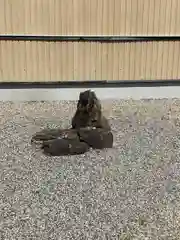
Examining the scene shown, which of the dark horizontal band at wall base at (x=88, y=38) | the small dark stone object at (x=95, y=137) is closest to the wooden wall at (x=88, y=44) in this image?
the dark horizontal band at wall base at (x=88, y=38)

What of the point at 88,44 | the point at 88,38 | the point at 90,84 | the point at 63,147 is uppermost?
the point at 88,38

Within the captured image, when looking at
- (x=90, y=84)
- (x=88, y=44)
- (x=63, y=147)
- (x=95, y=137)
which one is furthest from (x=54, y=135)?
(x=88, y=44)

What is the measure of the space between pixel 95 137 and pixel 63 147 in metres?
0.57

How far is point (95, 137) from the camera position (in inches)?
264

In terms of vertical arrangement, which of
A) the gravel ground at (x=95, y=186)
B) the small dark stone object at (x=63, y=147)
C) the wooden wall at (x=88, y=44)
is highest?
the wooden wall at (x=88, y=44)

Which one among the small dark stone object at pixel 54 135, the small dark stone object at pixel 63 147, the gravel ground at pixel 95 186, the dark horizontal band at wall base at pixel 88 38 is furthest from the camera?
the dark horizontal band at wall base at pixel 88 38

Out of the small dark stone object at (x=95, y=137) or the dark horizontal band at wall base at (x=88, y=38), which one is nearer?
the small dark stone object at (x=95, y=137)

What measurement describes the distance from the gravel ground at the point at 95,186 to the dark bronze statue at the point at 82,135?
14 centimetres

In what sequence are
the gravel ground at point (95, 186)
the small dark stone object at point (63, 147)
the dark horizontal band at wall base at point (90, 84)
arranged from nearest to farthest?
the gravel ground at point (95, 186) < the small dark stone object at point (63, 147) < the dark horizontal band at wall base at point (90, 84)

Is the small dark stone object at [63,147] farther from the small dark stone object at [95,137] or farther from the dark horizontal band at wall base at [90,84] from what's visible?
the dark horizontal band at wall base at [90,84]

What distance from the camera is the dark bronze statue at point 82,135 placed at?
652 cm

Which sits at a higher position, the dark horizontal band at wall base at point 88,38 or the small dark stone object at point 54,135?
the dark horizontal band at wall base at point 88,38

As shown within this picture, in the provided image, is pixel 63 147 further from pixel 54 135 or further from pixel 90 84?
pixel 90 84

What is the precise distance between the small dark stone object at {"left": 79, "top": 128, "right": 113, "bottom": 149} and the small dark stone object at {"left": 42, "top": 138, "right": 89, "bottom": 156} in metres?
0.16
